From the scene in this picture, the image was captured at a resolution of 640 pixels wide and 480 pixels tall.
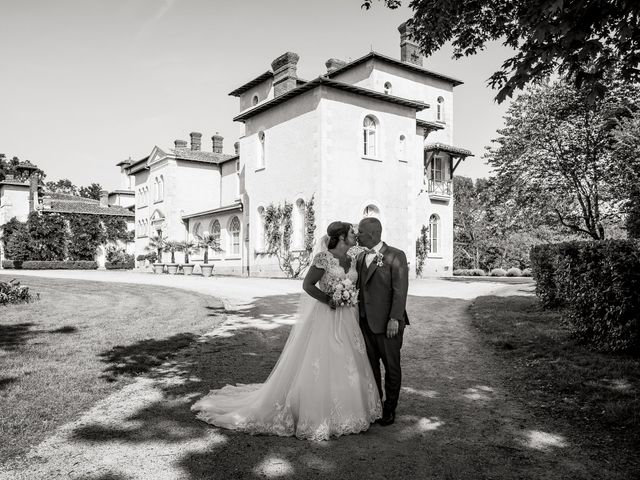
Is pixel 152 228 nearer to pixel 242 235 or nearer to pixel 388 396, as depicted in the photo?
pixel 242 235

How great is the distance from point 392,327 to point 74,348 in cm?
522

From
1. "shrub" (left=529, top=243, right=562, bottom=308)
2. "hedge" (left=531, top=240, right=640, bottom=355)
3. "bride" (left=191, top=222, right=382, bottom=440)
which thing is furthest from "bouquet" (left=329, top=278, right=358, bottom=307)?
"shrub" (left=529, top=243, right=562, bottom=308)

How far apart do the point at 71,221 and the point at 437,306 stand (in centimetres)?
4297

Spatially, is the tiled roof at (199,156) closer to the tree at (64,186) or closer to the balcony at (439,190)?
the balcony at (439,190)

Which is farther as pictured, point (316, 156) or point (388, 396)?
point (316, 156)

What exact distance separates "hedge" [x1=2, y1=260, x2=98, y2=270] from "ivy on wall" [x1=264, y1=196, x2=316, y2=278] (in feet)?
79.4

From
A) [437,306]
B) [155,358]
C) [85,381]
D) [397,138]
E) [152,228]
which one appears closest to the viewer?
[85,381]

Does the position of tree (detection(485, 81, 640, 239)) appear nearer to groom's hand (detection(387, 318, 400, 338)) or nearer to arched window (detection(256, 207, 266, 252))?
arched window (detection(256, 207, 266, 252))

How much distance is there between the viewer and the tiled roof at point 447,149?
2888 cm

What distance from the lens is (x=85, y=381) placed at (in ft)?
18.9

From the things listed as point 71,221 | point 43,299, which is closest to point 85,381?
point 43,299

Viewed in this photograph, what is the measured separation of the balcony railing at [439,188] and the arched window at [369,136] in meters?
6.09

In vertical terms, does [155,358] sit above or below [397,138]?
below

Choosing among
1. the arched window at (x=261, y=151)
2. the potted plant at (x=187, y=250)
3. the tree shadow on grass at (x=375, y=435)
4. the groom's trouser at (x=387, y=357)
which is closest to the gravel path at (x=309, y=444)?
the tree shadow on grass at (x=375, y=435)
